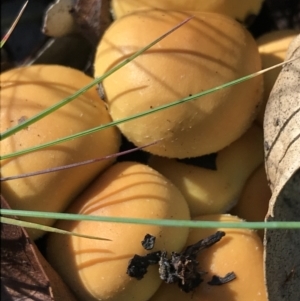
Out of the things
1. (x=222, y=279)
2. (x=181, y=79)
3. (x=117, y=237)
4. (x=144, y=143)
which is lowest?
(x=222, y=279)

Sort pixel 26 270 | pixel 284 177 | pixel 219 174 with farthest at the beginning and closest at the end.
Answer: pixel 219 174
pixel 26 270
pixel 284 177

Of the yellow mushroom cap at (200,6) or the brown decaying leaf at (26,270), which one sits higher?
the yellow mushroom cap at (200,6)

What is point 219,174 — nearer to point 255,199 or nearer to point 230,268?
point 255,199

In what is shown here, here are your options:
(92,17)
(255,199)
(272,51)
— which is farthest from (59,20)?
(255,199)

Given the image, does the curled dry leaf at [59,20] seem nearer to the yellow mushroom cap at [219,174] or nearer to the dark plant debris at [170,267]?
the yellow mushroom cap at [219,174]

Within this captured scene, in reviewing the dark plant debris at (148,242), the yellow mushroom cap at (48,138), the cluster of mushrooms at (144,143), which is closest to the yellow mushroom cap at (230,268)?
the cluster of mushrooms at (144,143)

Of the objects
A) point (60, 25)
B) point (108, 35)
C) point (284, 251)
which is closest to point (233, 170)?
point (284, 251)
